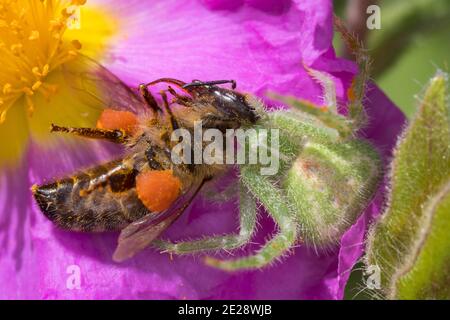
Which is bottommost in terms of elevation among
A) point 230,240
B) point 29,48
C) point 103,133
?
point 230,240

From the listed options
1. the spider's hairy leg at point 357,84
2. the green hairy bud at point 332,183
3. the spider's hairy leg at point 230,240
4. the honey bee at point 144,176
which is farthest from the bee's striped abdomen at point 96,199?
the spider's hairy leg at point 357,84

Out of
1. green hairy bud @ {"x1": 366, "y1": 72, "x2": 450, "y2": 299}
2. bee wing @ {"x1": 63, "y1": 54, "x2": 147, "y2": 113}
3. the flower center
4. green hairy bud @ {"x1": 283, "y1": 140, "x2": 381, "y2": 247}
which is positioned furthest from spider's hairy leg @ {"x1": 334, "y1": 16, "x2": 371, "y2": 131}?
the flower center

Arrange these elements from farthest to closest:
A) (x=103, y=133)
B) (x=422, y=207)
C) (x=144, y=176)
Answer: (x=103, y=133) → (x=144, y=176) → (x=422, y=207)

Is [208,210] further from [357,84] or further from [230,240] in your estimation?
[357,84]

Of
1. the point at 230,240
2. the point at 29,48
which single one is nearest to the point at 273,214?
the point at 230,240

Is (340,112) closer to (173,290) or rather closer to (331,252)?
(331,252)
